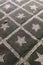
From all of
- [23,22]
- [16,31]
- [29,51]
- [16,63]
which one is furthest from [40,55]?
[23,22]

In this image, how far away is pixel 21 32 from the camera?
243 centimetres

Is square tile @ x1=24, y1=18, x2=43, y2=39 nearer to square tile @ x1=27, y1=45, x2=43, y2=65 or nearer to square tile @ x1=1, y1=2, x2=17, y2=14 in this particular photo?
square tile @ x1=27, y1=45, x2=43, y2=65

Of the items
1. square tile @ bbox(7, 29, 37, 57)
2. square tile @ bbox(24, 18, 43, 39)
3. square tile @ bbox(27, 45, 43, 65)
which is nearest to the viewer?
square tile @ bbox(27, 45, 43, 65)

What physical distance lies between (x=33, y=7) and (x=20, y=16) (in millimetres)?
440

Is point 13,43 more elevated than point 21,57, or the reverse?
point 13,43

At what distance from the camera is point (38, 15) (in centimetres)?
276

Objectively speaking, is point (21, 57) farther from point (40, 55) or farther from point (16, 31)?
point (16, 31)

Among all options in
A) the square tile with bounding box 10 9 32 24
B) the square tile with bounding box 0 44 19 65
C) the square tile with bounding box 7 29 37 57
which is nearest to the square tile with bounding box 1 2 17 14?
the square tile with bounding box 10 9 32 24

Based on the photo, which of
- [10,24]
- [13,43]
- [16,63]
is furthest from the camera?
[10,24]

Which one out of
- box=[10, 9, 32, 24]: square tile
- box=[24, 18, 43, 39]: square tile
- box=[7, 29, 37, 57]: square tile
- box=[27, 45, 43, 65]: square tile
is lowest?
box=[27, 45, 43, 65]: square tile

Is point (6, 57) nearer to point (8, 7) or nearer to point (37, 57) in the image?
point (37, 57)

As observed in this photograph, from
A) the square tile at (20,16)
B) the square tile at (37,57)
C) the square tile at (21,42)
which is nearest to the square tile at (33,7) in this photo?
the square tile at (20,16)

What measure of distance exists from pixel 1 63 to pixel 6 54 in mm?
176

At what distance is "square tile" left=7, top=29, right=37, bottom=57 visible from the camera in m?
2.12
